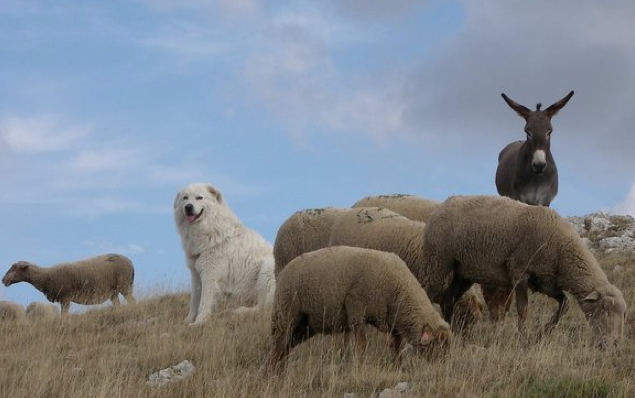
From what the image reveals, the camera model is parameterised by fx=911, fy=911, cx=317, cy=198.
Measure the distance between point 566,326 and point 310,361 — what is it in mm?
4243

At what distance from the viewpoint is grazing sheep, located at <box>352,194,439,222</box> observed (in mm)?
14516

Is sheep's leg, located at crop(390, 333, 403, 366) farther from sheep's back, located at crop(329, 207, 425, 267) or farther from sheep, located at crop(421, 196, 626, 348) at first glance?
sheep's back, located at crop(329, 207, 425, 267)

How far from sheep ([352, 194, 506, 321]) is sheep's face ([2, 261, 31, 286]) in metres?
12.4

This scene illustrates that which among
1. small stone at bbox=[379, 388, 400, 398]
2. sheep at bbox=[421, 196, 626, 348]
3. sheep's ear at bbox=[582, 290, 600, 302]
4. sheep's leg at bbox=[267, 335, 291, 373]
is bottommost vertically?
small stone at bbox=[379, 388, 400, 398]

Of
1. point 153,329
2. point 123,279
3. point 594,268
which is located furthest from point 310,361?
point 123,279

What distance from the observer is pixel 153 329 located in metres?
15.4

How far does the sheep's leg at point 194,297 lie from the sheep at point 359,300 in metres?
6.35

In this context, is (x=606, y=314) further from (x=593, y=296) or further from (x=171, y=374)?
(x=171, y=374)

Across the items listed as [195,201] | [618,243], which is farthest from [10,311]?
[618,243]

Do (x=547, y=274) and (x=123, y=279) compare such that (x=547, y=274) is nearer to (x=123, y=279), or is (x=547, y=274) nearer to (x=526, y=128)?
(x=526, y=128)

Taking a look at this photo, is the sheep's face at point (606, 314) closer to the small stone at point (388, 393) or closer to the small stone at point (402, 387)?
the small stone at point (402, 387)

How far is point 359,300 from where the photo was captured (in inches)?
404

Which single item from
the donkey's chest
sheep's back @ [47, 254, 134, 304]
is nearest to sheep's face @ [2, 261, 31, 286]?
sheep's back @ [47, 254, 134, 304]

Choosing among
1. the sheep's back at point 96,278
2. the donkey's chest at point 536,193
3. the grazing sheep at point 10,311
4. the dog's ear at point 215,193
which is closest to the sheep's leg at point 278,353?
the dog's ear at point 215,193
